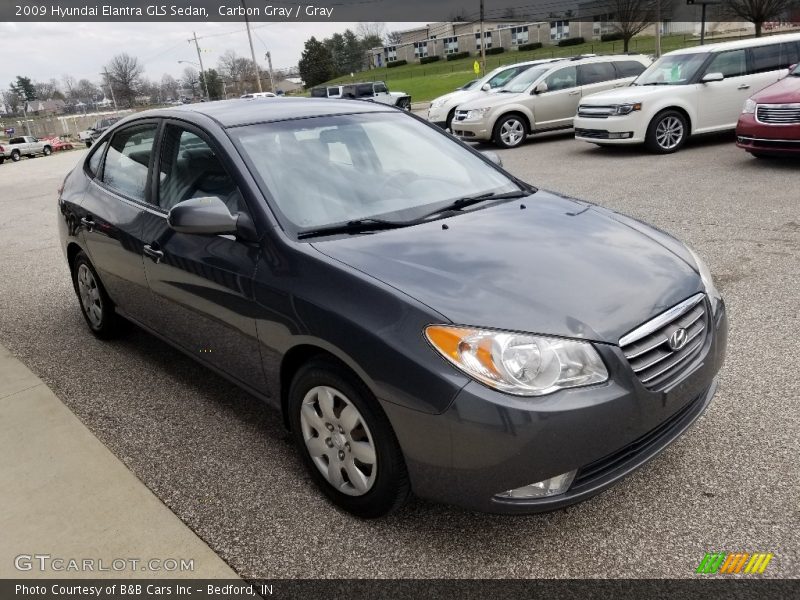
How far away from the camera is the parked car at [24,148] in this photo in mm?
37281

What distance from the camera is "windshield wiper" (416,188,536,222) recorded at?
3122mm

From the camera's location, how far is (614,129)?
1114cm

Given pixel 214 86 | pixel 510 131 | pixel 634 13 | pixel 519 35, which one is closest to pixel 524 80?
pixel 510 131

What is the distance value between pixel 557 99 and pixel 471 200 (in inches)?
464

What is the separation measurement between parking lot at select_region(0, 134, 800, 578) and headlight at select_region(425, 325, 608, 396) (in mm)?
611

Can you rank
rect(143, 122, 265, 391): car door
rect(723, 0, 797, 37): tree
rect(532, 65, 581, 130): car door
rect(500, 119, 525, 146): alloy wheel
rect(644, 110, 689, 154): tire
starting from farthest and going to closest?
rect(723, 0, 797, 37): tree < rect(500, 119, 525, 146): alloy wheel < rect(532, 65, 581, 130): car door < rect(644, 110, 689, 154): tire < rect(143, 122, 265, 391): car door

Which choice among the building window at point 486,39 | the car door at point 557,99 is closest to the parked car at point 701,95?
the car door at point 557,99

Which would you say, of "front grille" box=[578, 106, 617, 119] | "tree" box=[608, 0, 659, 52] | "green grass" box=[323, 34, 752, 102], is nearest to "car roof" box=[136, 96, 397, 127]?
"front grille" box=[578, 106, 617, 119]

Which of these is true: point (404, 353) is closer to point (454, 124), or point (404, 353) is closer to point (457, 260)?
point (457, 260)

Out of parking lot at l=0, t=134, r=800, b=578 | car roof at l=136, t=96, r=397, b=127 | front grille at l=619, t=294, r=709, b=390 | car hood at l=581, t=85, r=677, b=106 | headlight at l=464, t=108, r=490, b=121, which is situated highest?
car roof at l=136, t=96, r=397, b=127

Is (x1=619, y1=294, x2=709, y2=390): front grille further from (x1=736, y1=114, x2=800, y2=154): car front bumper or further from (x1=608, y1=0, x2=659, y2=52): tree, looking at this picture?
(x1=608, y1=0, x2=659, y2=52): tree

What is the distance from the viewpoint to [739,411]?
321 centimetres

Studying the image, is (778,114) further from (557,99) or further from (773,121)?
(557,99)

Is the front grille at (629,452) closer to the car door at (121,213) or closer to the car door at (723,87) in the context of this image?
the car door at (121,213)
